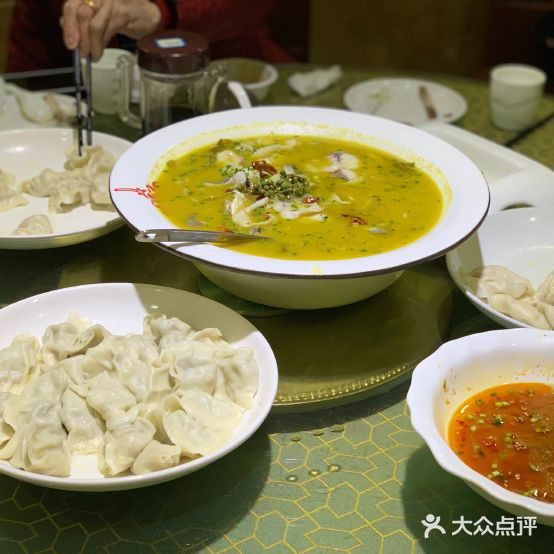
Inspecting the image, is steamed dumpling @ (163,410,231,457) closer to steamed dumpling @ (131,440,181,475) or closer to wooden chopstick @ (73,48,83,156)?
steamed dumpling @ (131,440,181,475)

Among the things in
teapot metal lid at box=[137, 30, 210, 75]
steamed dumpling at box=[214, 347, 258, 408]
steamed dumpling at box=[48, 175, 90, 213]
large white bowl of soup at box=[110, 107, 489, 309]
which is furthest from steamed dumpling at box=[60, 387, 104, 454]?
teapot metal lid at box=[137, 30, 210, 75]

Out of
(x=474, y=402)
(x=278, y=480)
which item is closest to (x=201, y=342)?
(x=278, y=480)

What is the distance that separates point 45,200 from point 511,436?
1.55 metres

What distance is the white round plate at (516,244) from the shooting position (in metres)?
2.12

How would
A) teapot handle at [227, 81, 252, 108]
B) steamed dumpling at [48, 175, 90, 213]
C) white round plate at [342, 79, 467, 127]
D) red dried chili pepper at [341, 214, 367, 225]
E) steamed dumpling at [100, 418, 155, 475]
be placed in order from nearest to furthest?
steamed dumpling at [100, 418, 155, 475] < red dried chili pepper at [341, 214, 367, 225] < steamed dumpling at [48, 175, 90, 213] < teapot handle at [227, 81, 252, 108] < white round plate at [342, 79, 467, 127]

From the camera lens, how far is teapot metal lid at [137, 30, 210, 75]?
8.50ft

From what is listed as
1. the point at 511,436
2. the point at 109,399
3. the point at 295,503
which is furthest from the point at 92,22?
the point at 511,436

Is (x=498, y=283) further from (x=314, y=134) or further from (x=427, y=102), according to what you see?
(x=427, y=102)

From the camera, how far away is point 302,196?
2100 millimetres

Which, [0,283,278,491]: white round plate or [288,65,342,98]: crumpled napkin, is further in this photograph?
[288,65,342,98]: crumpled napkin

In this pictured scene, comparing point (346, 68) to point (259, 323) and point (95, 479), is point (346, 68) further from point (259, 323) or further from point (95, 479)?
point (95, 479)

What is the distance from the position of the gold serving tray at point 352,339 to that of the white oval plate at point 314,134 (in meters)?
0.22

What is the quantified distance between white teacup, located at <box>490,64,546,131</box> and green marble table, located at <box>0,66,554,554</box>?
5.47 feet

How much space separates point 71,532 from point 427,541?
650 mm
